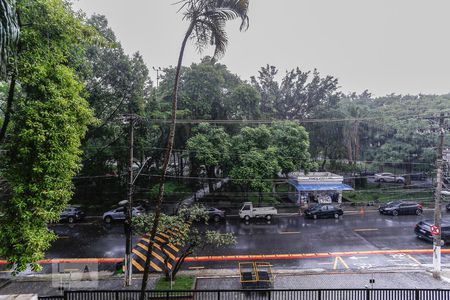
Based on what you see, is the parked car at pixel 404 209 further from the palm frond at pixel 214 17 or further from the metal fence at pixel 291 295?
the palm frond at pixel 214 17

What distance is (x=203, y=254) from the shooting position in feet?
52.3

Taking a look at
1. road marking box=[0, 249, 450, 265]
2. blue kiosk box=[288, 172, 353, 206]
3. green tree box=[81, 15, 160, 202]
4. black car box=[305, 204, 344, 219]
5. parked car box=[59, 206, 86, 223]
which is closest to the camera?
road marking box=[0, 249, 450, 265]

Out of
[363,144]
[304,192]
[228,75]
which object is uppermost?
[228,75]

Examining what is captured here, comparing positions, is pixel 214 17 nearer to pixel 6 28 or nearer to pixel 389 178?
pixel 6 28

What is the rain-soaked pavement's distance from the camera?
15.1m

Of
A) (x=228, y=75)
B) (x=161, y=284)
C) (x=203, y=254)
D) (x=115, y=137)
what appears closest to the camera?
Answer: (x=161, y=284)

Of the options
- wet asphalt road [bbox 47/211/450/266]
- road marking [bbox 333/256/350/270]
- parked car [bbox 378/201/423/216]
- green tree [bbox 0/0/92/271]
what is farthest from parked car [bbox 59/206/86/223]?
parked car [bbox 378/201/423/216]

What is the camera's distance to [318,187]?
2695 centimetres

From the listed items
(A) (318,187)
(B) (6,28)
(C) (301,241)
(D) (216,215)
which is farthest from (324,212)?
(B) (6,28)

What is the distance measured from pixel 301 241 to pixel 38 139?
15.7 metres

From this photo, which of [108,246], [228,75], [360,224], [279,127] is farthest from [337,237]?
[228,75]

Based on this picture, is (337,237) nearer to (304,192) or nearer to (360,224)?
(360,224)

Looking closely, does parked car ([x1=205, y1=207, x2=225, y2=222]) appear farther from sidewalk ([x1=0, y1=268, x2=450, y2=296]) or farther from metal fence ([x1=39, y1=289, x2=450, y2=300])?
metal fence ([x1=39, y1=289, x2=450, y2=300])

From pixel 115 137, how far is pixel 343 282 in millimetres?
20669
